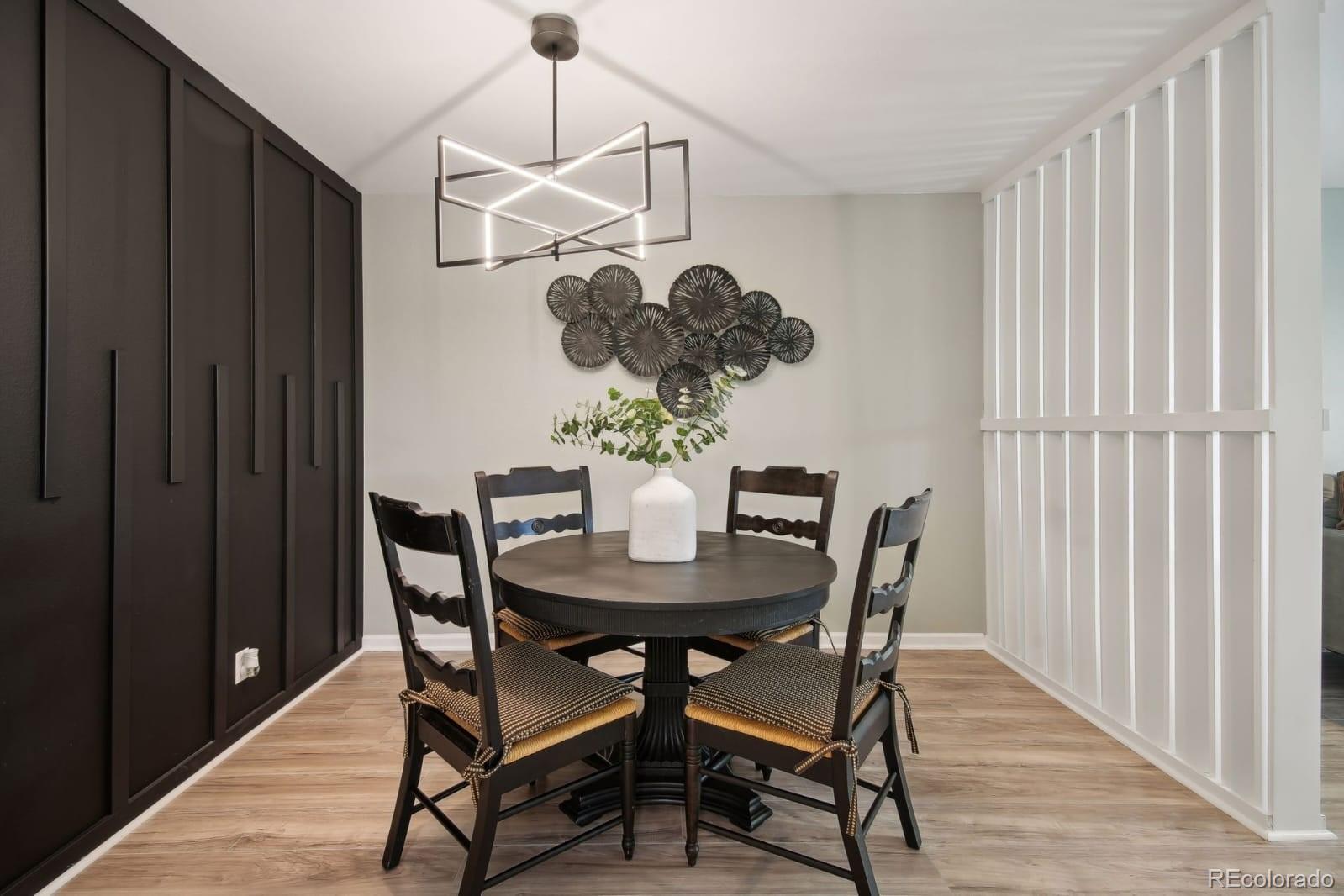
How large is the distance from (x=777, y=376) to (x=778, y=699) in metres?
2.13

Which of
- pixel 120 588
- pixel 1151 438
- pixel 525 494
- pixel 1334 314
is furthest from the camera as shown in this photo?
pixel 1334 314

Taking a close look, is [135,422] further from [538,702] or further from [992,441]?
[992,441]

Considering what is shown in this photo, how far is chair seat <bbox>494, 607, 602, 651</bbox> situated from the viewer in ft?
7.11

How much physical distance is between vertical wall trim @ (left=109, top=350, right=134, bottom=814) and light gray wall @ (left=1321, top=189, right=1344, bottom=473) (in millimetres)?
5470

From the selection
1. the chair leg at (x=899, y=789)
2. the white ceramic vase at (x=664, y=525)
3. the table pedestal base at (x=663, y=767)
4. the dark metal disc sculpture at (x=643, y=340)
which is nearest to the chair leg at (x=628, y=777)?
the table pedestal base at (x=663, y=767)

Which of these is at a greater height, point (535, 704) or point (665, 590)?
point (665, 590)

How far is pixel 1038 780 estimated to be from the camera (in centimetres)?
212

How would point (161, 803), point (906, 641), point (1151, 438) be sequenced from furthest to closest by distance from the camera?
point (906, 641) < point (1151, 438) < point (161, 803)

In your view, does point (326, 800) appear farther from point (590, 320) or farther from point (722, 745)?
point (590, 320)

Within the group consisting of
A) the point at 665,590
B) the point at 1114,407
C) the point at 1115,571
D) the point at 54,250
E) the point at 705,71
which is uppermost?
the point at 705,71

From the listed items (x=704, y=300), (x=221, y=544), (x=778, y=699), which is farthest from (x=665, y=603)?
(x=704, y=300)

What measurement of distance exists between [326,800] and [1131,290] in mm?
3205

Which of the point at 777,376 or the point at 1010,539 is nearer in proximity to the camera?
the point at 1010,539

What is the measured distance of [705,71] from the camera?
2.27 metres
